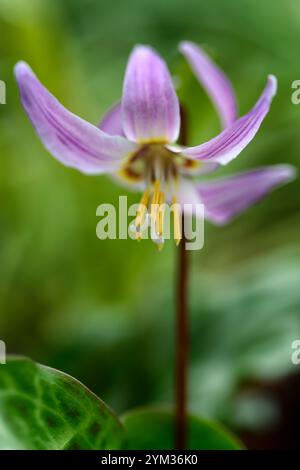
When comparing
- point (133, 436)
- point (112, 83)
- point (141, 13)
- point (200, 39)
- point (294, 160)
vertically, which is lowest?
point (133, 436)

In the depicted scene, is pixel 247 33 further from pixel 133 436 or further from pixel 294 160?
pixel 133 436

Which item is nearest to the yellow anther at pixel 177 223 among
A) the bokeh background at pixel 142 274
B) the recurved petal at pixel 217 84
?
the recurved petal at pixel 217 84

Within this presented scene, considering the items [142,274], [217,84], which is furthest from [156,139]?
[142,274]

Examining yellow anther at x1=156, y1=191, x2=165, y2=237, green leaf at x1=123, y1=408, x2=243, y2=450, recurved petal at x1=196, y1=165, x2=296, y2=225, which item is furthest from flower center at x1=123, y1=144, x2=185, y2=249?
green leaf at x1=123, y1=408, x2=243, y2=450

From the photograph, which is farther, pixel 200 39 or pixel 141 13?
pixel 141 13

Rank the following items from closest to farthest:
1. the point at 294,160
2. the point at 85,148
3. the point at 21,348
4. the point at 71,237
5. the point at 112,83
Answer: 1. the point at 85,148
2. the point at 21,348
3. the point at 71,237
4. the point at 294,160
5. the point at 112,83

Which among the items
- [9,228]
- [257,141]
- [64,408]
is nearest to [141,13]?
[257,141]
